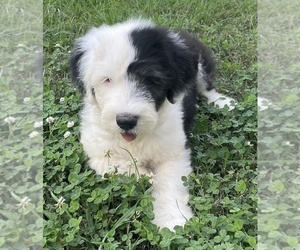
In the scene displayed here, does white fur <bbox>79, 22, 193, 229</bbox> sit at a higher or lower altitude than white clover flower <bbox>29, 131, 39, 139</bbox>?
lower

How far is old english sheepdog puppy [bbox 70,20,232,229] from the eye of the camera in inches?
126

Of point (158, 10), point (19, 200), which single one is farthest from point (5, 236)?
point (158, 10)

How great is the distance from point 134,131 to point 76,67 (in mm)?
615

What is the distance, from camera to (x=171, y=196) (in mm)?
3205

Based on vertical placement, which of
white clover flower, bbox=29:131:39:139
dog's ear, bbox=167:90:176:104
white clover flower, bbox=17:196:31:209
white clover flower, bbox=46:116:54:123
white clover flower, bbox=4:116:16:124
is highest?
white clover flower, bbox=29:131:39:139

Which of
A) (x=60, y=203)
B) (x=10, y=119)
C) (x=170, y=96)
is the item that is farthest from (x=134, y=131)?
(x=10, y=119)

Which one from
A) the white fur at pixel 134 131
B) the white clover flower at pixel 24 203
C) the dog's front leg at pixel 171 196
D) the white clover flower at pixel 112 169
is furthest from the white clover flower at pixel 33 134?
the dog's front leg at pixel 171 196

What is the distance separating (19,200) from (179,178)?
1.06 meters

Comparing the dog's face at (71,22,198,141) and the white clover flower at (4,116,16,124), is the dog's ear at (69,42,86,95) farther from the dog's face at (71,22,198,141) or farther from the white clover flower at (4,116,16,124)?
the white clover flower at (4,116,16,124)

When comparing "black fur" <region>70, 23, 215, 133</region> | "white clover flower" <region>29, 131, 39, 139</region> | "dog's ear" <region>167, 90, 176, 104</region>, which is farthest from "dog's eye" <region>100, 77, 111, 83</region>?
"white clover flower" <region>29, 131, 39, 139</region>

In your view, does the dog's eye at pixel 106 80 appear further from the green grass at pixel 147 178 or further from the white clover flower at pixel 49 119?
the white clover flower at pixel 49 119

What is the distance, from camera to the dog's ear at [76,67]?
3559 millimetres

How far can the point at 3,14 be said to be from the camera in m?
3.27

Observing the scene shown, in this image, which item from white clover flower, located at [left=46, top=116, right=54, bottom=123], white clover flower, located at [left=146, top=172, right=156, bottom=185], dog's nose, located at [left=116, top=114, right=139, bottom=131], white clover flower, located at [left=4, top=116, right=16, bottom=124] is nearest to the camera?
white clover flower, located at [left=4, top=116, right=16, bottom=124]
